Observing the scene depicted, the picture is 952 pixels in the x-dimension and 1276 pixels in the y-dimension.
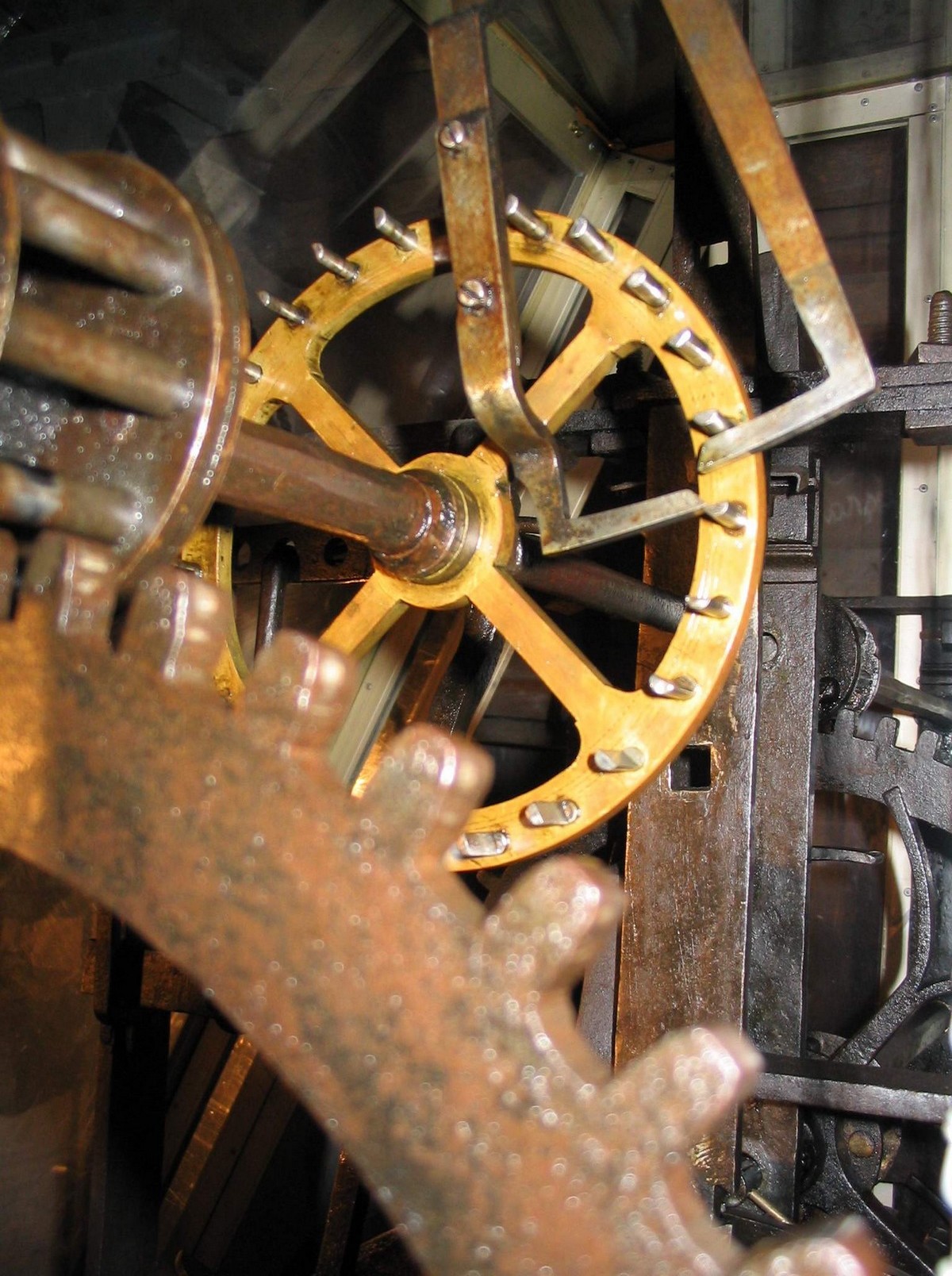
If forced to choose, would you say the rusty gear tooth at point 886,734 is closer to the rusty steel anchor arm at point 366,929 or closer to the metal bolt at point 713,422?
the metal bolt at point 713,422

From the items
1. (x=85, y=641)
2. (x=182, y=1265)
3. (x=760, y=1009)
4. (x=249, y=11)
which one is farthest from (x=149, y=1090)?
(x=249, y=11)

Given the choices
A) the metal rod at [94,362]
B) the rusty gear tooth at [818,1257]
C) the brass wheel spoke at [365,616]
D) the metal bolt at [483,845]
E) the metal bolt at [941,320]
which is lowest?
the rusty gear tooth at [818,1257]

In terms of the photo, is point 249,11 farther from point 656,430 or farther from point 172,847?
point 172,847

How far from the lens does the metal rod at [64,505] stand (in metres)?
0.50

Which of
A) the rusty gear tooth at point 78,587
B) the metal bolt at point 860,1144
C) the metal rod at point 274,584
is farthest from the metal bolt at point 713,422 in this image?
the metal bolt at point 860,1144

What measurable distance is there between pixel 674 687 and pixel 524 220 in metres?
0.40

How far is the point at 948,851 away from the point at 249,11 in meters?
1.75

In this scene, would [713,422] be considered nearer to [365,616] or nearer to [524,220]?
[524,220]

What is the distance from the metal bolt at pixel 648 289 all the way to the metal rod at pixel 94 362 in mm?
420

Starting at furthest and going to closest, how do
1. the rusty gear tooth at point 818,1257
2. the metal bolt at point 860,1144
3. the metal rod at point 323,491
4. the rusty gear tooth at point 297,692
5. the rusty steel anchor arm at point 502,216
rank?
the metal bolt at point 860,1144 < the rusty steel anchor arm at point 502,216 < the metal rod at point 323,491 < the rusty gear tooth at point 297,692 < the rusty gear tooth at point 818,1257

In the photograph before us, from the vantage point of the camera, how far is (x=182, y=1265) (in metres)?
1.74

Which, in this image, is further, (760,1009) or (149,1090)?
(149,1090)

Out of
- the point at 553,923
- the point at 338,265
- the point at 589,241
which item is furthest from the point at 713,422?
the point at 553,923

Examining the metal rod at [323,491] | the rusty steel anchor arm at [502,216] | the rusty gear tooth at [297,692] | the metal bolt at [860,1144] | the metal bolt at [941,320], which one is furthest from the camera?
the metal bolt at [860,1144]
